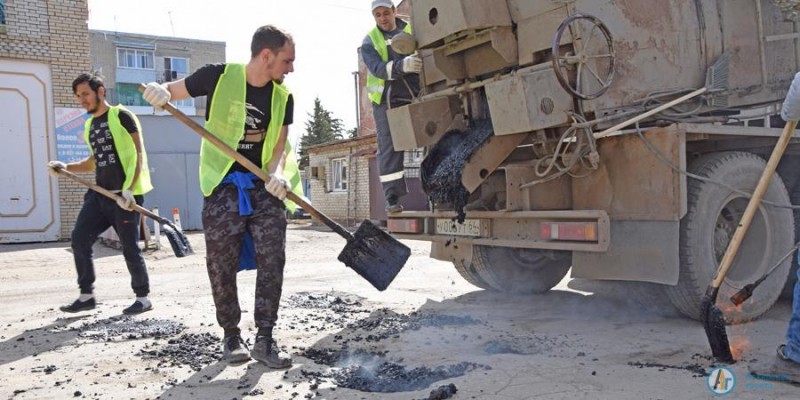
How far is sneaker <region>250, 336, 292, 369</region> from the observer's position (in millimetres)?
3471

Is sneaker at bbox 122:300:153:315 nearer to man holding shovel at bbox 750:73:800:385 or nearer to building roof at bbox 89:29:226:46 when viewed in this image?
man holding shovel at bbox 750:73:800:385

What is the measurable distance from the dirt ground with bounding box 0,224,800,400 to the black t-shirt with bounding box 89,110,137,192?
1.08 m

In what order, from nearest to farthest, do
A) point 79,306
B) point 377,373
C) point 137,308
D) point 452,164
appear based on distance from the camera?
point 377,373 < point 452,164 < point 137,308 < point 79,306

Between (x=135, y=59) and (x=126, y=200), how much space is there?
160ft

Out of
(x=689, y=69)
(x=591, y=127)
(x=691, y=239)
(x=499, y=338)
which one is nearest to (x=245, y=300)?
(x=499, y=338)

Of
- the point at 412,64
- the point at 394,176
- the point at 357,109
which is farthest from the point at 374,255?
the point at 357,109

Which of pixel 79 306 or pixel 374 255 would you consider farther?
pixel 79 306

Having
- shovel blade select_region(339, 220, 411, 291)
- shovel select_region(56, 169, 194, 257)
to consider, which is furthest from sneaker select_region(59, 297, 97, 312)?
shovel blade select_region(339, 220, 411, 291)

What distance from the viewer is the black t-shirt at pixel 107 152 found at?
17.7 feet

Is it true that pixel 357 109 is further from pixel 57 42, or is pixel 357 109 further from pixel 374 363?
pixel 374 363

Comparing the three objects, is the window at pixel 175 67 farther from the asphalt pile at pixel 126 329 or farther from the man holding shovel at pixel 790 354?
the man holding shovel at pixel 790 354

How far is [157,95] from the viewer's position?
137 inches

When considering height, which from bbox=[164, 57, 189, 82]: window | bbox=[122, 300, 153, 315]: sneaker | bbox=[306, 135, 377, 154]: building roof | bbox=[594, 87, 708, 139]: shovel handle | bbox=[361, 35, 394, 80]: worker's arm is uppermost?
bbox=[164, 57, 189, 82]: window

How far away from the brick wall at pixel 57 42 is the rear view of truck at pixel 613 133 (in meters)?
10.1
